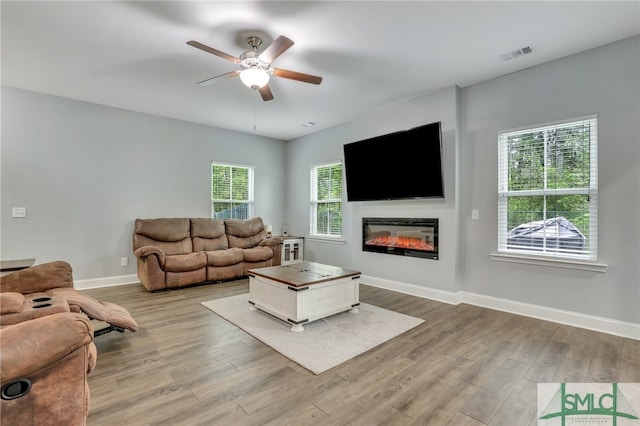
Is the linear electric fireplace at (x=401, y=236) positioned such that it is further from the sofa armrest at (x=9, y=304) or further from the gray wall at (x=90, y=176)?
the sofa armrest at (x=9, y=304)

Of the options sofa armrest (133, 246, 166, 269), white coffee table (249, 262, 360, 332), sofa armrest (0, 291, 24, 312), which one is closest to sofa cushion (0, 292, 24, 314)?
sofa armrest (0, 291, 24, 312)

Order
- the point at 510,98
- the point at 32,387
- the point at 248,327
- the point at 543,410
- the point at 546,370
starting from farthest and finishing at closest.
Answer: the point at 510,98
the point at 248,327
the point at 546,370
the point at 543,410
the point at 32,387

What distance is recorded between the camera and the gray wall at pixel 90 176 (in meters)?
4.21

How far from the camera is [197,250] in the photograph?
209 inches

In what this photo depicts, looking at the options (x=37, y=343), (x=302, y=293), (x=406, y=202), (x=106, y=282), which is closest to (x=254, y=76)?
(x=302, y=293)

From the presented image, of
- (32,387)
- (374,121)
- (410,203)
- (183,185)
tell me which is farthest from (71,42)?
(410,203)

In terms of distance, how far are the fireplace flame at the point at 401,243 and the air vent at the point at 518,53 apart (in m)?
2.37

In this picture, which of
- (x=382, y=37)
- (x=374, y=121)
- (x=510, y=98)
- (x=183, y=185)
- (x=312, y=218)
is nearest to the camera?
(x=382, y=37)

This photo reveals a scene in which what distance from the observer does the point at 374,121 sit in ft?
16.3

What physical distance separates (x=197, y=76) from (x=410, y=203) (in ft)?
10.8

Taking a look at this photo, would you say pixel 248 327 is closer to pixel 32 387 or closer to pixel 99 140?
pixel 32 387

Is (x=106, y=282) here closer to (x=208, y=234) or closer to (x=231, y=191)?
(x=208, y=234)

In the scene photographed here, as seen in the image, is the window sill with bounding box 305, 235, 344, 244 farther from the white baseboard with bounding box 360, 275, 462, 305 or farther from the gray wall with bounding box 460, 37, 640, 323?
the gray wall with bounding box 460, 37, 640, 323

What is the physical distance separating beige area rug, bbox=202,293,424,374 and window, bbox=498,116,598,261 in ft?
5.46
